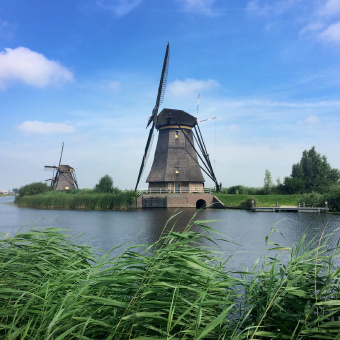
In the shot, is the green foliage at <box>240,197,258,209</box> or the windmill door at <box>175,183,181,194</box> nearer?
the green foliage at <box>240,197,258,209</box>

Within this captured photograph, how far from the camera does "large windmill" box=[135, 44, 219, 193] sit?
3284cm

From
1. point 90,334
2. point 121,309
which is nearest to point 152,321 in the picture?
Answer: point 121,309

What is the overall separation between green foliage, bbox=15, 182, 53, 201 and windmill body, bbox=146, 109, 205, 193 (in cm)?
1841

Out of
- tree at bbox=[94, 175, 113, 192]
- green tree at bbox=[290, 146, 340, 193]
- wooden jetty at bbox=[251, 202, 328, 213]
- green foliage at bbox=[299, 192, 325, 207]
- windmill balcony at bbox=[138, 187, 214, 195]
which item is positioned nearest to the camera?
wooden jetty at bbox=[251, 202, 328, 213]

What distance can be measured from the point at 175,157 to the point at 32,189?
22.4 meters

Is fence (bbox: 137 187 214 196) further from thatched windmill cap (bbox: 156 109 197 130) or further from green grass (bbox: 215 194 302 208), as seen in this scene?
thatched windmill cap (bbox: 156 109 197 130)

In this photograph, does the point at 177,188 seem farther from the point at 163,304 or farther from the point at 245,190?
the point at 163,304

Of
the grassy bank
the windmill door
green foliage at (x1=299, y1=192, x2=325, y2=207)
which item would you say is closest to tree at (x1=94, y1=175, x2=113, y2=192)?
the grassy bank

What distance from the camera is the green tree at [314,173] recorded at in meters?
38.0

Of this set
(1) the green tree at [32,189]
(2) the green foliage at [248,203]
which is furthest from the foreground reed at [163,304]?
(1) the green tree at [32,189]

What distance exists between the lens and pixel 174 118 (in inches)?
1287

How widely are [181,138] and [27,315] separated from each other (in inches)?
1225

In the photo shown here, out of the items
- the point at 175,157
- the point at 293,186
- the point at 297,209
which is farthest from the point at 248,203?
the point at 293,186

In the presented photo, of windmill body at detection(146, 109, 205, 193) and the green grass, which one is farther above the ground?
windmill body at detection(146, 109, 205, 193)
